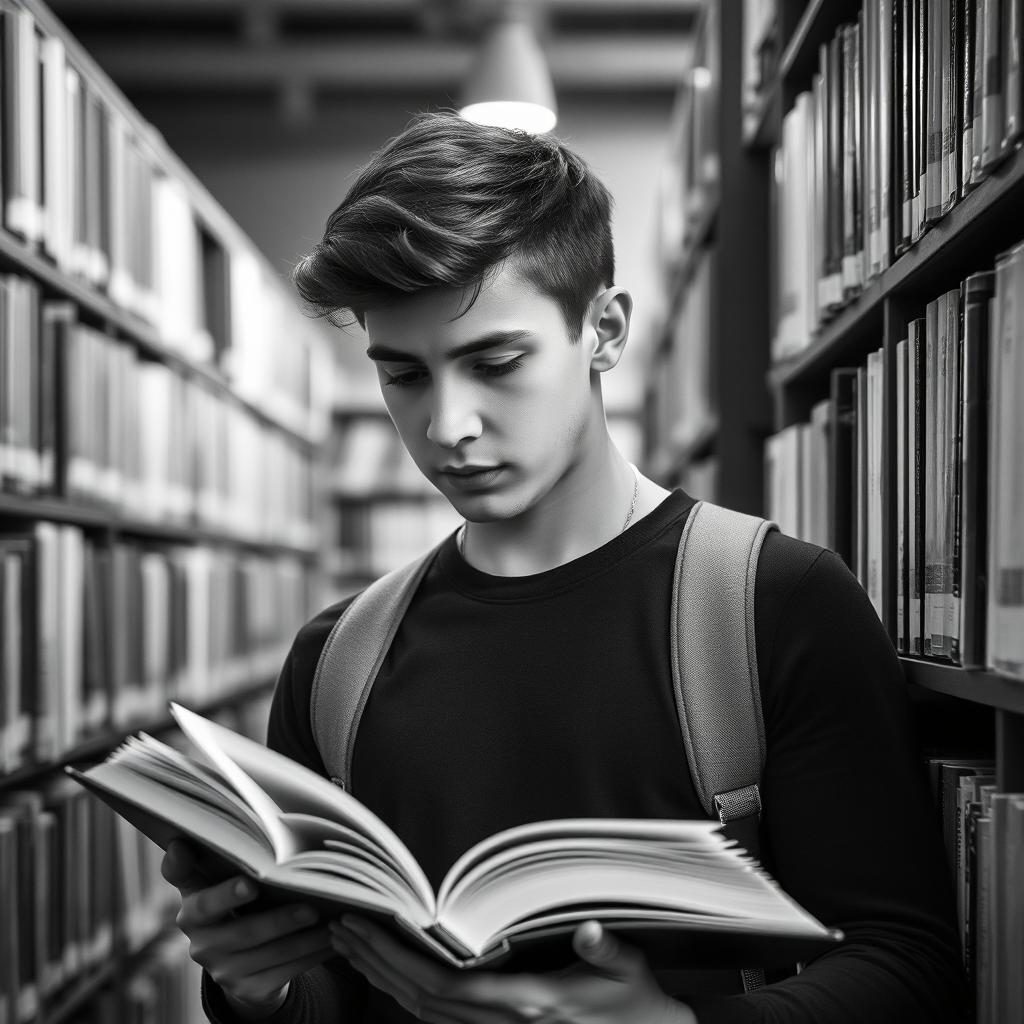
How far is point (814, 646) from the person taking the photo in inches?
36.6

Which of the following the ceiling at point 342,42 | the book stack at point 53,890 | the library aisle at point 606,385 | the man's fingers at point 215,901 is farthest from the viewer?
the ceiling at point 342,42

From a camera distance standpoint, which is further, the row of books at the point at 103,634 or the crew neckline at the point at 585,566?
the row of books at the point at 103,634

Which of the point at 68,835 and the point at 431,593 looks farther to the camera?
the point at 68,835

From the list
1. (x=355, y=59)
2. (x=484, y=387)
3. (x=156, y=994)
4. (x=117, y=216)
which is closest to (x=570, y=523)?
(x=484, y=387)

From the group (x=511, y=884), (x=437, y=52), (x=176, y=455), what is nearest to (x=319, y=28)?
(x=437, y=52)

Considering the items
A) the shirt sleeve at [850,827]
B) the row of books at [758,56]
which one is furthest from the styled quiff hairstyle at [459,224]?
the row of books at [758,56]

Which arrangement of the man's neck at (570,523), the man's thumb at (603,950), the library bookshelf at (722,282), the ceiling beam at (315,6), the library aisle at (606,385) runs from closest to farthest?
the man's thumb at (603,950), the library aisle at (606,385), the man's neck at (570,523), the library bookshelf at (722,282), the ceiling beam at (315,6)

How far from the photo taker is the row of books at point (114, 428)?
1.88 meters

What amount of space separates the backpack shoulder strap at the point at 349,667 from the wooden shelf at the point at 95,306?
3.22 feet

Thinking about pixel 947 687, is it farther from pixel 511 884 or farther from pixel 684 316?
pixel 684 316

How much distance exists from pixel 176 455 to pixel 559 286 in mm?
2066

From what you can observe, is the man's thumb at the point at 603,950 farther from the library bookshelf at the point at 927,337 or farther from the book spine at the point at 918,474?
the book spine at the point at 918,474

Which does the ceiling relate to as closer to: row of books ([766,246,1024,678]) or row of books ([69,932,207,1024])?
row of books ([69,932,207,1024])

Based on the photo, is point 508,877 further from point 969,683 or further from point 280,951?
point 969,683
